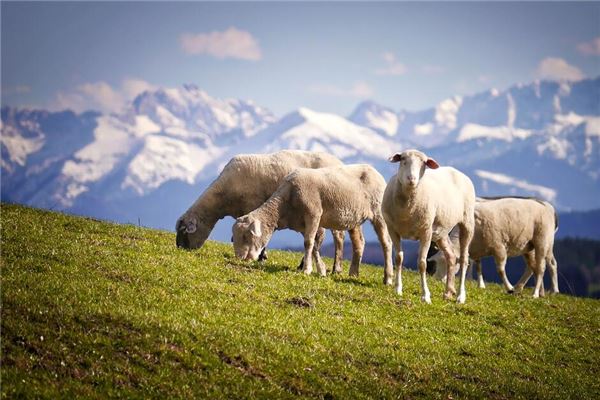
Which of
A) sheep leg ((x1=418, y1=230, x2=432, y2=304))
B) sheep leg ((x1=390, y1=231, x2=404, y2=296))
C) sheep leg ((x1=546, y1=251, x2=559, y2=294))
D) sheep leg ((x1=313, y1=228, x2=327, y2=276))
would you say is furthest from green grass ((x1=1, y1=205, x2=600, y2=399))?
sheep leg ((x1=546, y1=251, x2=559, y2=294))

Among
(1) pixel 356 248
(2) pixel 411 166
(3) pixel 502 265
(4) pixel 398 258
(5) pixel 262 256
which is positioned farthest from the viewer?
(3) pixel 502 265

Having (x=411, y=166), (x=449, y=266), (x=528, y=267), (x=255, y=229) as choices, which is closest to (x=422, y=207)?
(x=411, y=166)

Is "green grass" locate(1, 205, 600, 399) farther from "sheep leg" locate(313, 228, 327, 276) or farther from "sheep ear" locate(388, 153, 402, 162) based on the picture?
"sheep ear" locate(388, 153, 402, 162)

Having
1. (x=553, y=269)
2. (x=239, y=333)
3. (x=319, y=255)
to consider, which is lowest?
(x=239, y=333)

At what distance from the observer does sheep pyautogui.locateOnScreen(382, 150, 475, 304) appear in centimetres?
2380

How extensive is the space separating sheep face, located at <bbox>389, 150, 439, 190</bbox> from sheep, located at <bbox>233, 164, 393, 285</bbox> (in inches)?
116

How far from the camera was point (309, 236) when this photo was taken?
25.5 metres

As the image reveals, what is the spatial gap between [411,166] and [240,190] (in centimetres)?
848

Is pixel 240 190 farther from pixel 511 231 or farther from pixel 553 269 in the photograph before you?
pixel 553 269

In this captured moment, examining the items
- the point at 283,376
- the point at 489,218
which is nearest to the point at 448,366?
the point at 283,376

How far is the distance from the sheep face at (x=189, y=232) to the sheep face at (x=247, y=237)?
4.12 m

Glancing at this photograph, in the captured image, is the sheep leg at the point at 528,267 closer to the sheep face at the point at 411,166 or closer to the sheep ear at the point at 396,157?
the sheep face at the point at 411,166

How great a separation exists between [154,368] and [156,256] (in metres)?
8.44

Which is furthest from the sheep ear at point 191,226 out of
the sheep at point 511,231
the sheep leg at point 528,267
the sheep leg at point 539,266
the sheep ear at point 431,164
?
the sheep leg at point 539,266
